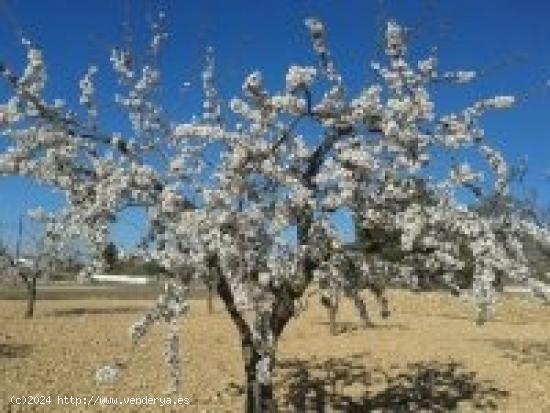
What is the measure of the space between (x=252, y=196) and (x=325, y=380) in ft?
37.9

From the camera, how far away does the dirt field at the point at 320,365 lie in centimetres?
2264

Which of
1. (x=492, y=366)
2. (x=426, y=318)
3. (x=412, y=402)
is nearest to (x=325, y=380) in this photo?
(x=412, y=402)

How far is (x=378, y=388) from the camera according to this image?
2406cm

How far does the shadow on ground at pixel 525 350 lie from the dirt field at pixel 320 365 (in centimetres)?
5

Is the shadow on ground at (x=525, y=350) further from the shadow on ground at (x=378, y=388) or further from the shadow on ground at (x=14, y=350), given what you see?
the shadow on ground at (x=14, y=350)

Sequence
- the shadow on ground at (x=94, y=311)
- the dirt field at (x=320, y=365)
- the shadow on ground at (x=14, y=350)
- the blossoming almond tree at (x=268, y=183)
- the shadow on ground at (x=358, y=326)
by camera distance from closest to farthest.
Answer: the blossoming almond tree at (x=268, y=183), the dirt field at (x=320, y=365), the shadow on ground at (x=14, y=350), the shadow on ground at (x=358, y=326), the shadow on ground at (x=94, y=311)

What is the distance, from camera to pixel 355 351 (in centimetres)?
3091

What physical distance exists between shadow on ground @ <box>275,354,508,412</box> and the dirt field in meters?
0.03

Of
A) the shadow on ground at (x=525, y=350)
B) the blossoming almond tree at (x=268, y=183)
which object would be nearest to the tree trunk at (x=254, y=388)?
the blossoming almond tree at (x=268, y=183)

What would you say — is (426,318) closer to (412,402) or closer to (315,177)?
(412,402)

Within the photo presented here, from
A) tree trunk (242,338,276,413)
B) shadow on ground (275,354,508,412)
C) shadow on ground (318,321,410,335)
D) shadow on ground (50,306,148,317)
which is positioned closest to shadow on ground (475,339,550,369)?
shadow on ground (275,354,508,412)

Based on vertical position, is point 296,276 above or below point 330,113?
below

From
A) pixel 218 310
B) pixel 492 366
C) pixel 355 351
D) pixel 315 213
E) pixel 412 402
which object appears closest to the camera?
pixel 315 213

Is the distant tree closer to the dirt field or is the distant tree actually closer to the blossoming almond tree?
the blossoming almond tree
